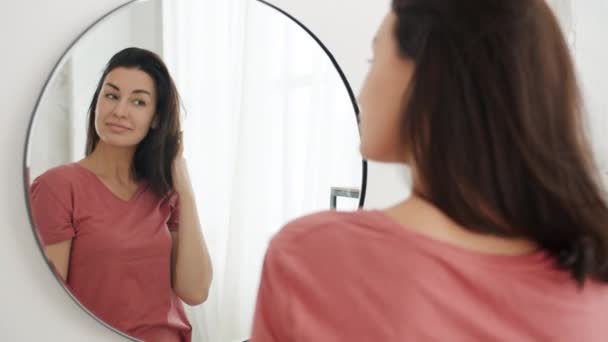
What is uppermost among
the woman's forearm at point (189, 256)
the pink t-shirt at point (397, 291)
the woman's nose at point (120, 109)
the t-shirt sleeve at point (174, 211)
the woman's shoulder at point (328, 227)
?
the woman's nose at point (120, 109)

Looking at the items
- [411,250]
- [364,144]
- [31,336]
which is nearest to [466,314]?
[411,250]

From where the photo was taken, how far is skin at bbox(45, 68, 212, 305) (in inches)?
40.3

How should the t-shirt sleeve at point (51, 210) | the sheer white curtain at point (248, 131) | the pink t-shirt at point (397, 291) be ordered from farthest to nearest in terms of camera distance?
the sheer white curtain at point (248, 131), the t-shirt sleeve at point (51, 210), the pink t-shirt at point (397, 291)

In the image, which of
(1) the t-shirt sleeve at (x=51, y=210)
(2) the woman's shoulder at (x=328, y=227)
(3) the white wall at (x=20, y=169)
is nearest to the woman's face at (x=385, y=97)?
(2) the woman's shoulder at (x=328, y=227)

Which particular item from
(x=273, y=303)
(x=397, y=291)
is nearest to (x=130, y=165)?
(x=273, y=303)

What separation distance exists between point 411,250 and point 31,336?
753 millimetres

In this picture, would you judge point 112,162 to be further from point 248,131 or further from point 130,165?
point 248,131

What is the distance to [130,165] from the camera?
1.05 metres

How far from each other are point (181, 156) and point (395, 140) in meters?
0.53

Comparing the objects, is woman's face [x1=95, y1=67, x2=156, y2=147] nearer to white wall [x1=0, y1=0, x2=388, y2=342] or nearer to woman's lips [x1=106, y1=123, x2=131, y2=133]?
woman's lips [x1=106, y1=123, x2=131, y2=133]

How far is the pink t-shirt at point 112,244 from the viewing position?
993 millimetres

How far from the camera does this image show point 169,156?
3.52 feet

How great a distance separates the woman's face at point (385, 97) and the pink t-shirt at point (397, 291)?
0.11m

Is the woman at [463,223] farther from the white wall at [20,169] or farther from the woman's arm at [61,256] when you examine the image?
the woman's arm at [61,256]
